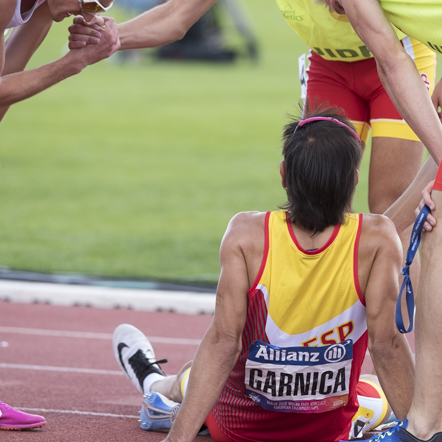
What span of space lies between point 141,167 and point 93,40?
504 inches

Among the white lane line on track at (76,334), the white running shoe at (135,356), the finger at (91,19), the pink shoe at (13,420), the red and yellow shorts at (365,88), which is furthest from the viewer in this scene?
the white lane line on track at (76,334)

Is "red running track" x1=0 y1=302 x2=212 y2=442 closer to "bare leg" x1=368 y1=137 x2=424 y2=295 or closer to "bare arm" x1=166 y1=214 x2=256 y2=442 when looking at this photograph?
"bare arm" x1=166 y1=214 x2=256 y2=442

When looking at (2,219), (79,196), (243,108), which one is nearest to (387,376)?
(2,219)

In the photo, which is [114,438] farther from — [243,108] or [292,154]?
[243,108]

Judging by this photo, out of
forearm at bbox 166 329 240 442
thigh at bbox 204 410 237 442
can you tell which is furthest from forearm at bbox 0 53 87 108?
thigh at bbox 204 410 237 442

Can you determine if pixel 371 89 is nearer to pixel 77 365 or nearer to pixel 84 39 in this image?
pixel 84 39

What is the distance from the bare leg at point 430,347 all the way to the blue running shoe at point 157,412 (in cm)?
108

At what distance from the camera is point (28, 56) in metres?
3.94

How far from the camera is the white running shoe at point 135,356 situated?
3660mm

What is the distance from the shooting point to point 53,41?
3947cm

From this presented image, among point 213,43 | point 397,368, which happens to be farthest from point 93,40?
point 213,43

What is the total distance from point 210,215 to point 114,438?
8.58 meters

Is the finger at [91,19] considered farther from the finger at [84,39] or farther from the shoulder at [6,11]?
the shoulder at [6,11]

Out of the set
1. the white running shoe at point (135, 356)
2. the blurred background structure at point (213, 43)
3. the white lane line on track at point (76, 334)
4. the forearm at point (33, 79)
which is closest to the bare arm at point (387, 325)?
the white running shoe at point (135, 356)
